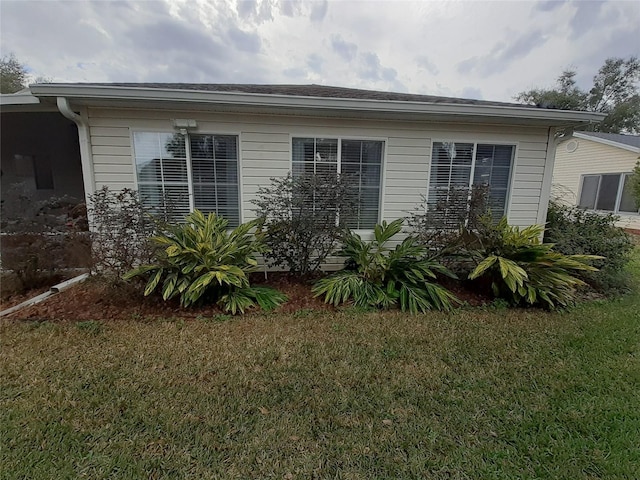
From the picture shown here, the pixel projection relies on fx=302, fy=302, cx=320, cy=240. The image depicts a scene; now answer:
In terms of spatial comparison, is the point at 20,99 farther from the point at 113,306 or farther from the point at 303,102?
the point at 303,102

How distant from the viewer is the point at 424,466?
1.71 meters

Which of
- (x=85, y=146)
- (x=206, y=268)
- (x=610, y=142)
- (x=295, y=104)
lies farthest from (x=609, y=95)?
(x=85, y=146)

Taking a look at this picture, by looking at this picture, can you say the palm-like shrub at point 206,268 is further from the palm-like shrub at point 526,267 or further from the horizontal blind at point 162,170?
the palm-like shrub at point 526,267

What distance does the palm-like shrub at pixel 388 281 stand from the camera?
4.05 metres

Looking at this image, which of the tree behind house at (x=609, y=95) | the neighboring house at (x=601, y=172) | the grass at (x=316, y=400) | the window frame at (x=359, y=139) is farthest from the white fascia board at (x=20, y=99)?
the tree behind house at (x=609, y=95)

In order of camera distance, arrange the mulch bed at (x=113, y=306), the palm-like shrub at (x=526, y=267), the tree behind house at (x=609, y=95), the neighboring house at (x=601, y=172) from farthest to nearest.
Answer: the tree behind house at (x=609, y=95) < the neighboring house at (x=601, y=172) < the palm-like shrub at (x=526, y=267) < the mulch bed at (x=113, y=306)

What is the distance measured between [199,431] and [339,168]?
13.2 ft

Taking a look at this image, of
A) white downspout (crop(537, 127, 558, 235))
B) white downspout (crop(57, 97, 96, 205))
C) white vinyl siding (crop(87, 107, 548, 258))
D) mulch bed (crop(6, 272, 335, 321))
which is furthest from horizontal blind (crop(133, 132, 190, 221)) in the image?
white downspout (crop(537, 127, 558, 235))

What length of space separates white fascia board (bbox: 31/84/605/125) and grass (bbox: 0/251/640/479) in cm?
285

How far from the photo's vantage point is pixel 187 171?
15.3 ft

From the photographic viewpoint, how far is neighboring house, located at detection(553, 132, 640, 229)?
10.8 m

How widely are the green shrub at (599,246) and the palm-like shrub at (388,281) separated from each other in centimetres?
237

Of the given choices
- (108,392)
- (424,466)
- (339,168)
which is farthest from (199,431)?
(339,168)

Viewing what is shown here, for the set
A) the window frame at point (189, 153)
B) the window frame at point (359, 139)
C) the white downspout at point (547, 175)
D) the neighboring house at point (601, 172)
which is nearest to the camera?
the window frame at point (189, 153)
